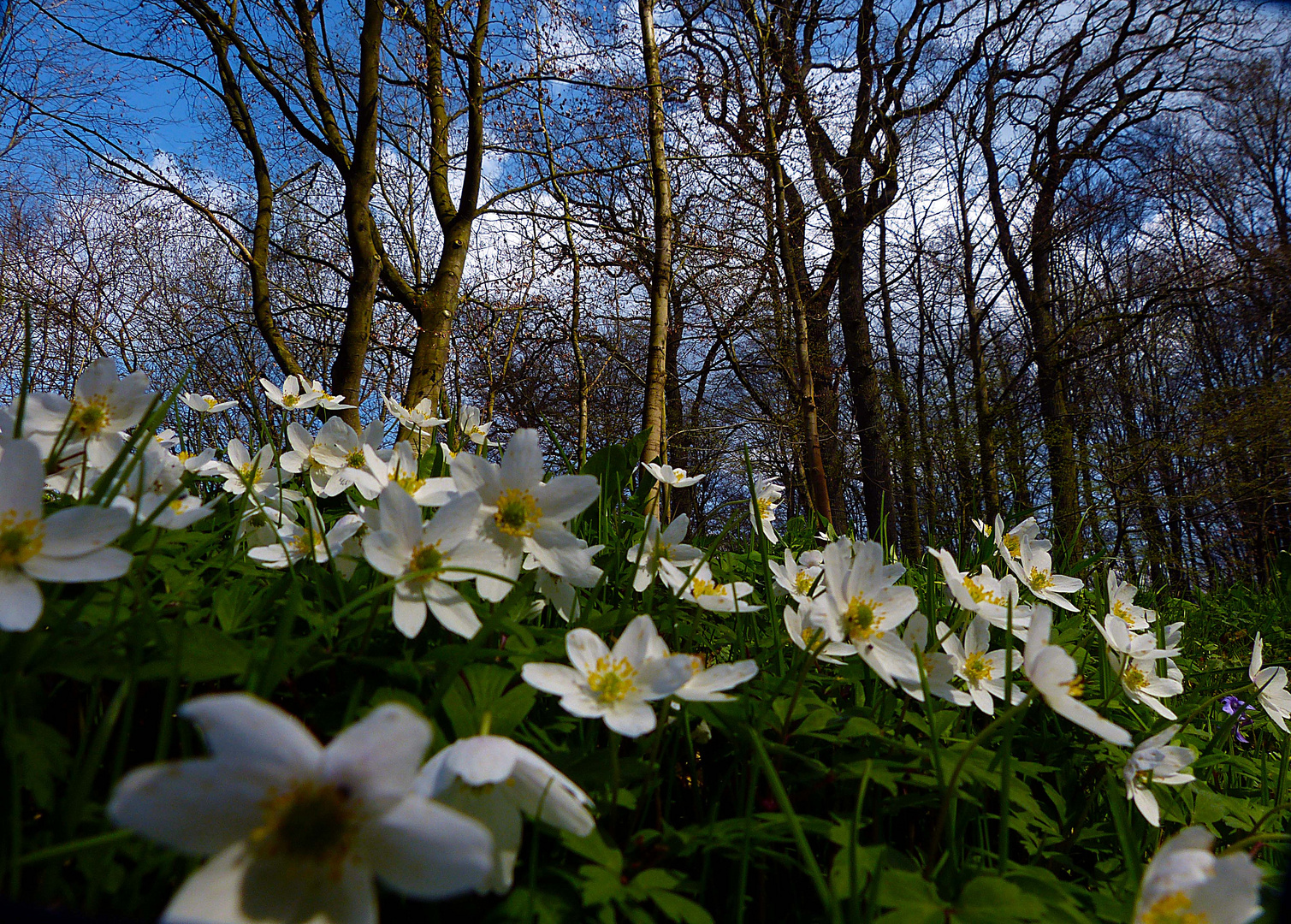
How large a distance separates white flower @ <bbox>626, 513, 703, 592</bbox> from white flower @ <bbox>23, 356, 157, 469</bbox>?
2.39 ft

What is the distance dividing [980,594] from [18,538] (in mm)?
1264

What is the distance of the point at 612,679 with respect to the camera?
69 centimetres

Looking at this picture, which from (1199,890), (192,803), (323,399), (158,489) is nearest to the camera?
(192,803)

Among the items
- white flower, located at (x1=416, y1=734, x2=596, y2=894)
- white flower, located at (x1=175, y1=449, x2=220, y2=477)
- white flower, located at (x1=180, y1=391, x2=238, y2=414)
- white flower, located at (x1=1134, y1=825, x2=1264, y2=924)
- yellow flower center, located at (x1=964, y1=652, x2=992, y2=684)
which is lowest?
white flower, located at (x1=1134, y1=825, x2=1264, y2=924)

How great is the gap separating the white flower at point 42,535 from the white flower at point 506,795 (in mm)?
345

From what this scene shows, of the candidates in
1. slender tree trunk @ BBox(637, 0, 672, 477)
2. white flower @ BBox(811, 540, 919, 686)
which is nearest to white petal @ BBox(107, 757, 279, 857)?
white flower @ BBox(811, 540, 919, 686)

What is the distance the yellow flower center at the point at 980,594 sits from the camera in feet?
3.60

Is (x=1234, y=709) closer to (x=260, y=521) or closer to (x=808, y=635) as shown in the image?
(x=808, y=635)

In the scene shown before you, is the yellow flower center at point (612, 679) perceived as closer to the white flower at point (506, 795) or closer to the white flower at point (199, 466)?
the white flower at point (506, 795)

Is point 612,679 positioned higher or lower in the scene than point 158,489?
lower

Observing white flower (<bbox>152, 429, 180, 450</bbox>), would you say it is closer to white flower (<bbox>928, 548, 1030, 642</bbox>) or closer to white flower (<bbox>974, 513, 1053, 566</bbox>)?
white flower (<bbox>928, 548, 1030, 642</bbox>)

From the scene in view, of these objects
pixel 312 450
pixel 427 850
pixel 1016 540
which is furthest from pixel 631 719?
pixel 1016 540

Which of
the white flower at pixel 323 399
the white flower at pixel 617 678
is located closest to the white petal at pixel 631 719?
the white flower at pixel 617 678

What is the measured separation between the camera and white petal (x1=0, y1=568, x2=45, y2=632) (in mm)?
499
